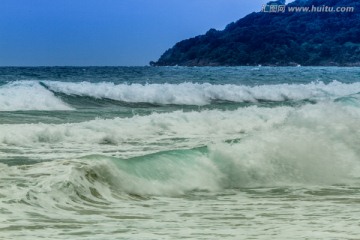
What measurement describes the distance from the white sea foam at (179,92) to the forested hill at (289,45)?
124399 mm

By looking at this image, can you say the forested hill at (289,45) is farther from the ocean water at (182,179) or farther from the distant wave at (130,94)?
the ocean water at (182,179)

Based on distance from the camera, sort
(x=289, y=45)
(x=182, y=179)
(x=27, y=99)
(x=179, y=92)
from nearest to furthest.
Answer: (x=182, y=179) < (x=27, y=99) < (x=179, y=92) < (x=289, y=45)

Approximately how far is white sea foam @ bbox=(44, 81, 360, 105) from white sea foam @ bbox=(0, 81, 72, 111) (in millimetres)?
3059

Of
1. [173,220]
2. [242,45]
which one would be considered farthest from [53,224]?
[242,45]

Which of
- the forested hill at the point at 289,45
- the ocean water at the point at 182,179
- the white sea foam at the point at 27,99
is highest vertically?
the forested hill at the point at 289,45

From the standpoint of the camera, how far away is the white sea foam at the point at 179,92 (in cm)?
3366

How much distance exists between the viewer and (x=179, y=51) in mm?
196875

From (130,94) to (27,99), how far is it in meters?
8.35

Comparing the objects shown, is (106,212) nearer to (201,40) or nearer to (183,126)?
(183,126)

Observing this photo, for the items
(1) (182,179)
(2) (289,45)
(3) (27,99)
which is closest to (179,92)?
(3) (27,99)

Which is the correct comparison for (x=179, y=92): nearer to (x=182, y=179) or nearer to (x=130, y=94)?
(x=130, y=94)

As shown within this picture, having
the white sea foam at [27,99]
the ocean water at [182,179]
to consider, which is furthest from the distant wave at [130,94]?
the ocean water at [182,179]

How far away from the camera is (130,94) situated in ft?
113

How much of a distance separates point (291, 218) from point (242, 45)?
17047 cm
